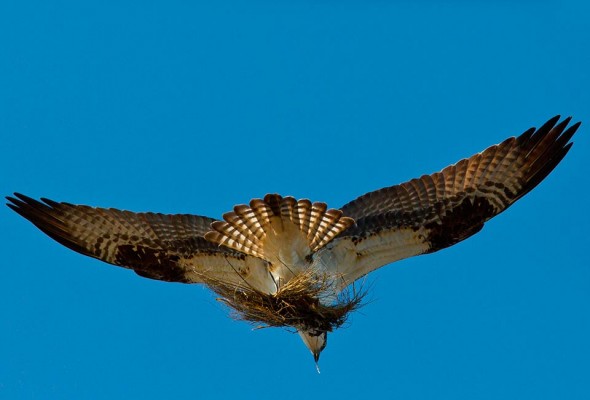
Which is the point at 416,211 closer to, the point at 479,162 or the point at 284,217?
the point at 479,162

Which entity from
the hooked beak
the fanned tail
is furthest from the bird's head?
the fanned tail

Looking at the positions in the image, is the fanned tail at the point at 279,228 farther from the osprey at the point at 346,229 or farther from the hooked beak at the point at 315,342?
the hooked beak at the point at 315,342

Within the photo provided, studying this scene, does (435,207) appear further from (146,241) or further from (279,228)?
(146,241)

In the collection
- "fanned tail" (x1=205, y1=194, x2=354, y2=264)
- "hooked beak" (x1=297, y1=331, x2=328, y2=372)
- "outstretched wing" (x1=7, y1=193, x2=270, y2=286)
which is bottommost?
"hooked beak" (x1=297, y1=331, x2=328, y2=372)

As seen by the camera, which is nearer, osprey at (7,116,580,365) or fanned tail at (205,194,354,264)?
fanned tail at (205,194,354,264)

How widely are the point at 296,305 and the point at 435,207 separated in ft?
5.57

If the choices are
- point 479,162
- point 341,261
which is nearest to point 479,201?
point 479,162

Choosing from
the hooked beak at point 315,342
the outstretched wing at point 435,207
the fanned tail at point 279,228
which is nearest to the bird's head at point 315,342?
the hooked beak at point 315,342

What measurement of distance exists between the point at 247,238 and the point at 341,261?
1.00 meters

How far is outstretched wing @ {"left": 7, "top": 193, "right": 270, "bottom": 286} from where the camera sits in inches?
406

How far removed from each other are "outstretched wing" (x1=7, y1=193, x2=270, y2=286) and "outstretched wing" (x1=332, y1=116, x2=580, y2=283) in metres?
1.06

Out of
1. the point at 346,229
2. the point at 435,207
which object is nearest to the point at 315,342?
the point at 346,229

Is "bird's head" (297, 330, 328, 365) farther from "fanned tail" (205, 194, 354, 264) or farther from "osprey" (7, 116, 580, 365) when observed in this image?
"fanned tail" (205, 194, 354, 264)

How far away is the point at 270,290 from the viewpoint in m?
10.1
